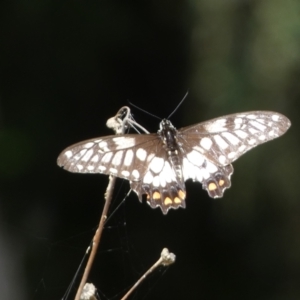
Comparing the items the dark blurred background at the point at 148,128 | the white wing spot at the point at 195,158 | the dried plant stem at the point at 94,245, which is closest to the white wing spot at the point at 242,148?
the white wing spot at the point at 195,158

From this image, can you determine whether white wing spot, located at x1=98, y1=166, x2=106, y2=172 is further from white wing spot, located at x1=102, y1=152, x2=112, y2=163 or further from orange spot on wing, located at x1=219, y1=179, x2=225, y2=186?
orange spot on wing, located at x1=219, y1=179, x2=225, y2=186

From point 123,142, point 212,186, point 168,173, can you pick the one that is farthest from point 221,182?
point 123,142

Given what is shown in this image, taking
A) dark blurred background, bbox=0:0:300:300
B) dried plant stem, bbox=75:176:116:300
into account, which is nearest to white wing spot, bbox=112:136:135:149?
dried plant stem, bbox=75:176:116:300

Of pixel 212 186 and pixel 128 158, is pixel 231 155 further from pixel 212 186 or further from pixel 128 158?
pixel 128 158

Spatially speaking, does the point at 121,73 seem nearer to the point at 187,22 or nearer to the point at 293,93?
the point at 187,22

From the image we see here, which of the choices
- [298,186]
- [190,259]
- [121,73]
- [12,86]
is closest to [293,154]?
[298,186]

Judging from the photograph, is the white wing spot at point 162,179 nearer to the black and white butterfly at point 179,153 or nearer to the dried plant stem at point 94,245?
the black and white butterfly at point 179,153

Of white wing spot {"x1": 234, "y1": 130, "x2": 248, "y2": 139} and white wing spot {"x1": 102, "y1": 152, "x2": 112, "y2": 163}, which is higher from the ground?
white wing spot {"x1": 102, "y1": 152, "x2": 112, "y2": 163}
